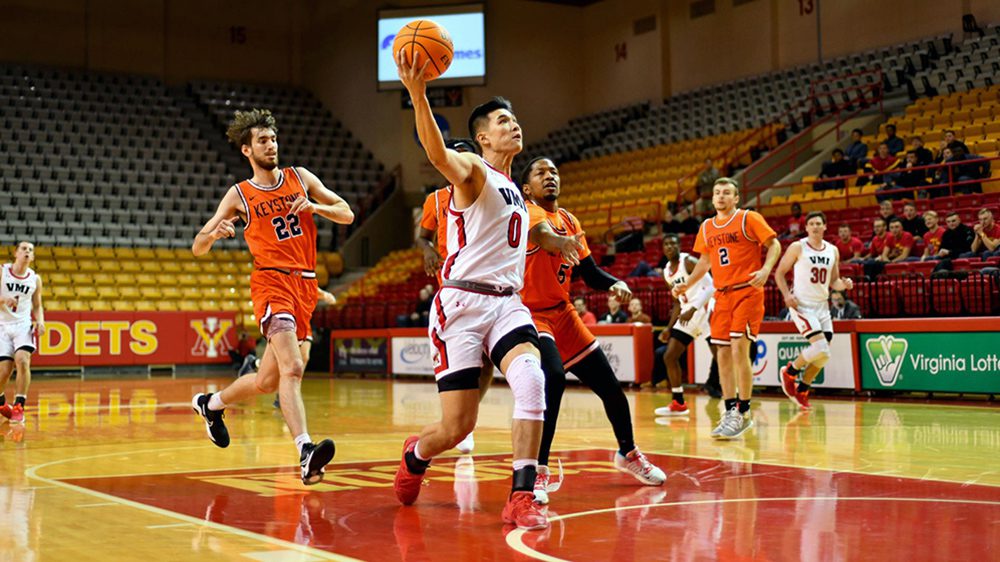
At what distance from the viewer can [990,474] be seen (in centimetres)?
667

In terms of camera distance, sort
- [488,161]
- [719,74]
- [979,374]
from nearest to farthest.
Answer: [488,161] < [979,374] < [719,74]

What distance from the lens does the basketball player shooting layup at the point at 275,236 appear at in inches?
269

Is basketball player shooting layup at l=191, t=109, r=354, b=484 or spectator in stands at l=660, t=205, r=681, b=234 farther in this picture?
spectator in stands at l=660, t=205, r=681, b=234

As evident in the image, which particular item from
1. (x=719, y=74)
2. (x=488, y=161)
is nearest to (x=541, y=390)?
(x=488, y=161)

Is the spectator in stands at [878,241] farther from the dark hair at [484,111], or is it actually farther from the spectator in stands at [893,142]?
the dark hair at [484,111]

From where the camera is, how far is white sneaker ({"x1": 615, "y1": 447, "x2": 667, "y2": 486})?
643cm

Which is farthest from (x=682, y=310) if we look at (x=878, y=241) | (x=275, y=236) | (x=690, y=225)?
(x=690, y=225)

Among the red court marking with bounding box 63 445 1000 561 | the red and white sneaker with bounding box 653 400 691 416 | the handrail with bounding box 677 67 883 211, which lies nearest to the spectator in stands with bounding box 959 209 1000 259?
the red and white sneaker with bounding box 653 400 691 416

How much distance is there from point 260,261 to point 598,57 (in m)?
30.1

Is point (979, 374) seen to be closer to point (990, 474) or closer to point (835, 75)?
point (990, 474)

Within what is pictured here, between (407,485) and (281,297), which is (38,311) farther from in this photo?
(407,485)

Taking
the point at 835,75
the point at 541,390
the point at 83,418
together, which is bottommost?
the point at 83,418

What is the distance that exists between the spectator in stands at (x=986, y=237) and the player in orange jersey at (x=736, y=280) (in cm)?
668

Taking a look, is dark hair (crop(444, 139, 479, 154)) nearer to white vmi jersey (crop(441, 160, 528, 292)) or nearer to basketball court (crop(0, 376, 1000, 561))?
white vmi jersey (crop(441, 160, 528, 292))
